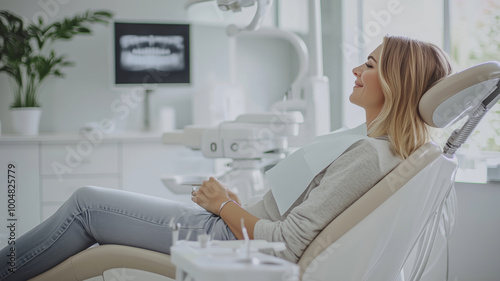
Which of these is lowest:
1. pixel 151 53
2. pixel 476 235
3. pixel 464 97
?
pixel 476 235

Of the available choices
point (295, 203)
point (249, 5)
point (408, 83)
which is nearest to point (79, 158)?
point (249, 5)

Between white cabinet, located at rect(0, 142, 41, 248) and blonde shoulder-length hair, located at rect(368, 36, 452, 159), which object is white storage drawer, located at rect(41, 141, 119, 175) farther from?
blonde shoulder-length hair, located at rect(368, 36, 452, 159)

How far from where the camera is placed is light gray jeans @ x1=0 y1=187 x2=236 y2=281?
54.0 inches

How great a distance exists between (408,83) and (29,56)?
2.35m

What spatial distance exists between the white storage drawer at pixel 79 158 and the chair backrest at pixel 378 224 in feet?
6.39

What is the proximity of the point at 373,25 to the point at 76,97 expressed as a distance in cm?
181

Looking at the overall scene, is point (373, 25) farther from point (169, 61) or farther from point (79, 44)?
point (79, 44)

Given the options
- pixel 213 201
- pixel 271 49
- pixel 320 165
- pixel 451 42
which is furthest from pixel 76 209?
pixel 271 49

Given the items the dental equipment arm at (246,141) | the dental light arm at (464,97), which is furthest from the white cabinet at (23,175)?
the dental light arm at (464,97)

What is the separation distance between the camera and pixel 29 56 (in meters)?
2.99

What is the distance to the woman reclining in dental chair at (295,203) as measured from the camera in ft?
4.03

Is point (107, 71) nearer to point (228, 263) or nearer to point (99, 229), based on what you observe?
point (99, 229)

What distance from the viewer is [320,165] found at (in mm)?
1341

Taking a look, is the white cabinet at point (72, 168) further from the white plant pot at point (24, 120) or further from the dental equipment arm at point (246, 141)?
the dental equipment arm at point (246, 141)
